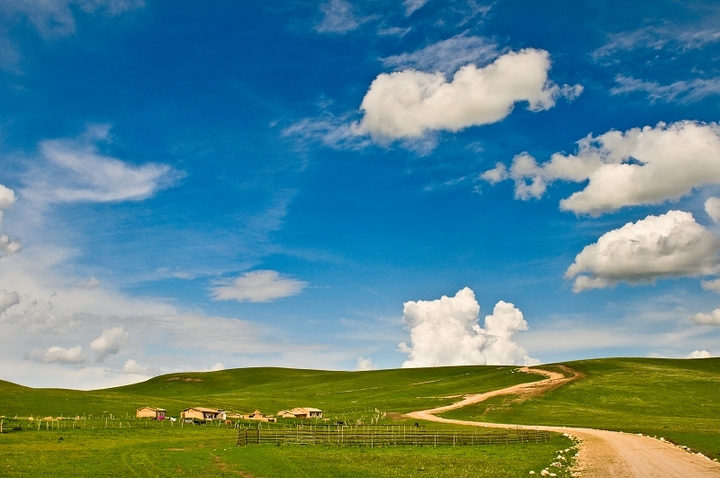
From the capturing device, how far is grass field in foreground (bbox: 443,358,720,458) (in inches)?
3142

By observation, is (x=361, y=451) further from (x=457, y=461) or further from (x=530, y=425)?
(x=530, y=425)

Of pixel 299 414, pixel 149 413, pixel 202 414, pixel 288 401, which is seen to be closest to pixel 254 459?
pixel 202 414

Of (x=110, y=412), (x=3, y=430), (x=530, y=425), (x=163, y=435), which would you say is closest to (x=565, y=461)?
(x=530, y=425)

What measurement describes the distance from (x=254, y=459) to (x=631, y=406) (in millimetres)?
93571

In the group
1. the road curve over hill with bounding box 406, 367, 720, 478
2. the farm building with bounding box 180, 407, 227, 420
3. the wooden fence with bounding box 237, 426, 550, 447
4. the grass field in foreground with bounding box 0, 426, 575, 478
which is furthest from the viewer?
the farm building with bounding box 180, 407, 227, 420

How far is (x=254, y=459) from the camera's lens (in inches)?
1876

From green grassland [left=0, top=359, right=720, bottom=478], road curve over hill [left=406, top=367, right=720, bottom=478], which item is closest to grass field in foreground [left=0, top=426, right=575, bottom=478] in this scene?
green grassland [left=0, top=359, right=720, bottom=478]

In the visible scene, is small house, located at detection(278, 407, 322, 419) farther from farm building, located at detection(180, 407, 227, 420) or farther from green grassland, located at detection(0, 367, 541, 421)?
farm building, located at detection(180, 407, 227, 420)

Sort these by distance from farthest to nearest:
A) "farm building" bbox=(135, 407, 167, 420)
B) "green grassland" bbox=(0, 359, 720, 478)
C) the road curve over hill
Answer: "farm building" bbox=(135, 407, 167, 420)
"green grassland" bbox=(0, 359, 720, 478)
the road curve over hill

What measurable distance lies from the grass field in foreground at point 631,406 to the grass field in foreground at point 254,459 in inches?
956

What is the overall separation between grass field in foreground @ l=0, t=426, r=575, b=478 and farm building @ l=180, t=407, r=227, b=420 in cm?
4686

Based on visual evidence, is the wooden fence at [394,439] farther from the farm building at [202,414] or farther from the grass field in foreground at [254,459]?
the farm building at [202,414]

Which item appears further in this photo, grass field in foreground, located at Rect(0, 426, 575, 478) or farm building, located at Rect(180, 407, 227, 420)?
farm building, located at Rect(180, 407, 227, 420)

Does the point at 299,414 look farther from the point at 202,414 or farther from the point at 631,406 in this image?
the point at 631,406
